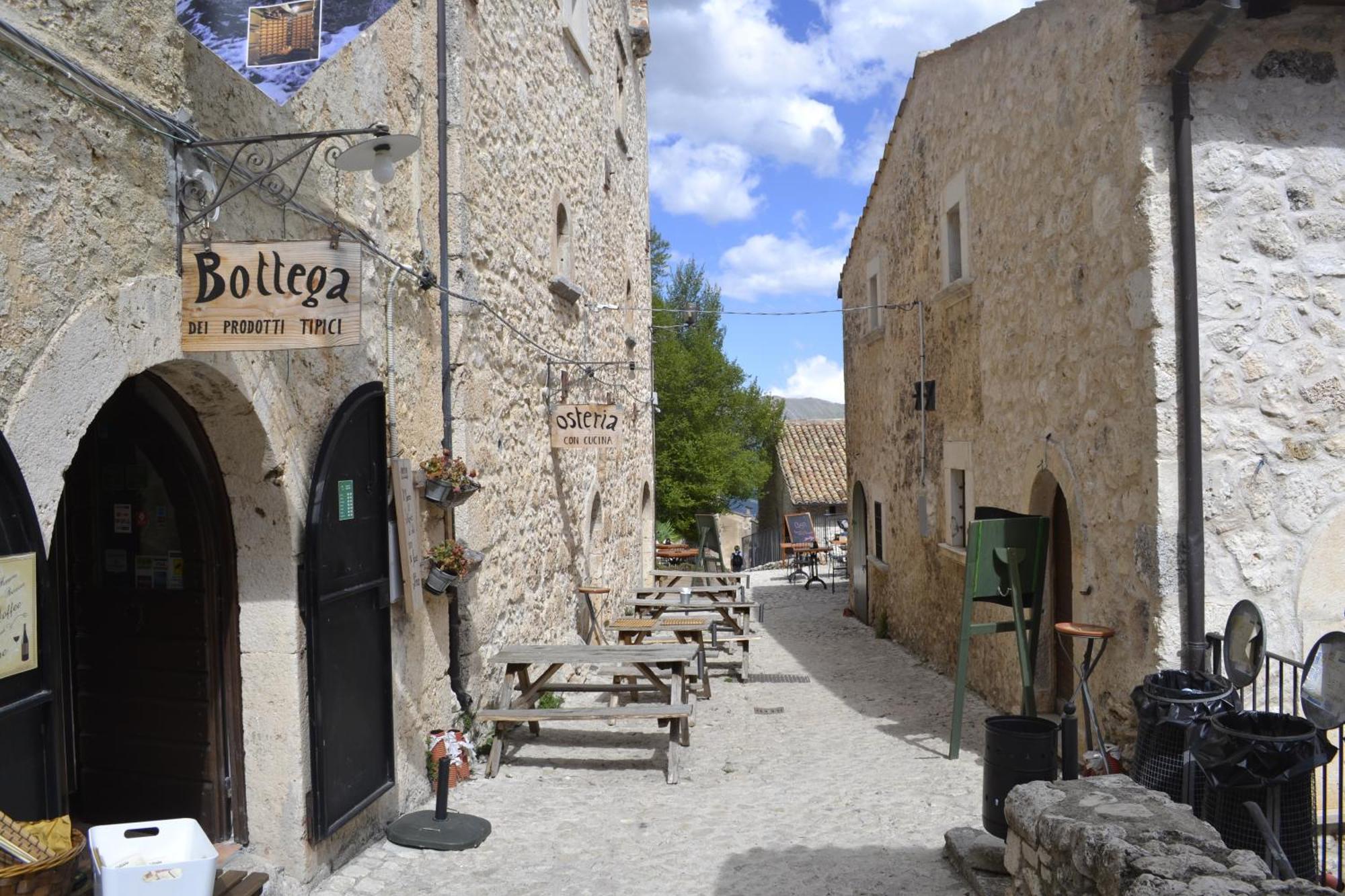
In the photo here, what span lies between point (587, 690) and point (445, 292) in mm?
3070

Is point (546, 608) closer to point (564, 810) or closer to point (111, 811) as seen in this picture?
point (564, 810)

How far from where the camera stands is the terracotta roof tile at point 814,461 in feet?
87.9

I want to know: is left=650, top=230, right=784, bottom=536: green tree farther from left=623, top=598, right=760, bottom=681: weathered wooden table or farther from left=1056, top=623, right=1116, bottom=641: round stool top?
left=1056, top=623, right=1116, bottom=641: round stool top

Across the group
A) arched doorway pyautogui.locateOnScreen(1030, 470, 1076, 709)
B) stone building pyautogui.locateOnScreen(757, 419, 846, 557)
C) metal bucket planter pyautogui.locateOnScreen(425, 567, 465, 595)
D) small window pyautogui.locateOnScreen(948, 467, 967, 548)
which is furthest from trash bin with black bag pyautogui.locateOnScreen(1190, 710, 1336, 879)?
stone building pyautogui.locateOnScreen(757, 419, 846, 557)

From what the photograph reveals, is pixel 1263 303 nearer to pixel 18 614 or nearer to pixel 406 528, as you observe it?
pixel 406 528

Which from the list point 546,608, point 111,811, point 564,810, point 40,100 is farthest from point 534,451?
point 40,100

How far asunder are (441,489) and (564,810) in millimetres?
2037

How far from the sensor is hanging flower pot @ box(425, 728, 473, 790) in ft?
19.8

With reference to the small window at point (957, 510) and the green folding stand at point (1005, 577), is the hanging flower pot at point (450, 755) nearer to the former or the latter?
the green folding stand at point (1005, 577)

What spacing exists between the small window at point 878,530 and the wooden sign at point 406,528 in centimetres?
897

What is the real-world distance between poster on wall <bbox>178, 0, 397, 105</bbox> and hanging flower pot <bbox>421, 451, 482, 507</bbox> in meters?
2.57

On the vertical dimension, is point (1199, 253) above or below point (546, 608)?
above

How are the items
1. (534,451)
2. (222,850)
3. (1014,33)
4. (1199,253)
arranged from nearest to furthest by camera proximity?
(222,850) → (1199,253) → (1014,33) → (534,451)

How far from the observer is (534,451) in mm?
8555
